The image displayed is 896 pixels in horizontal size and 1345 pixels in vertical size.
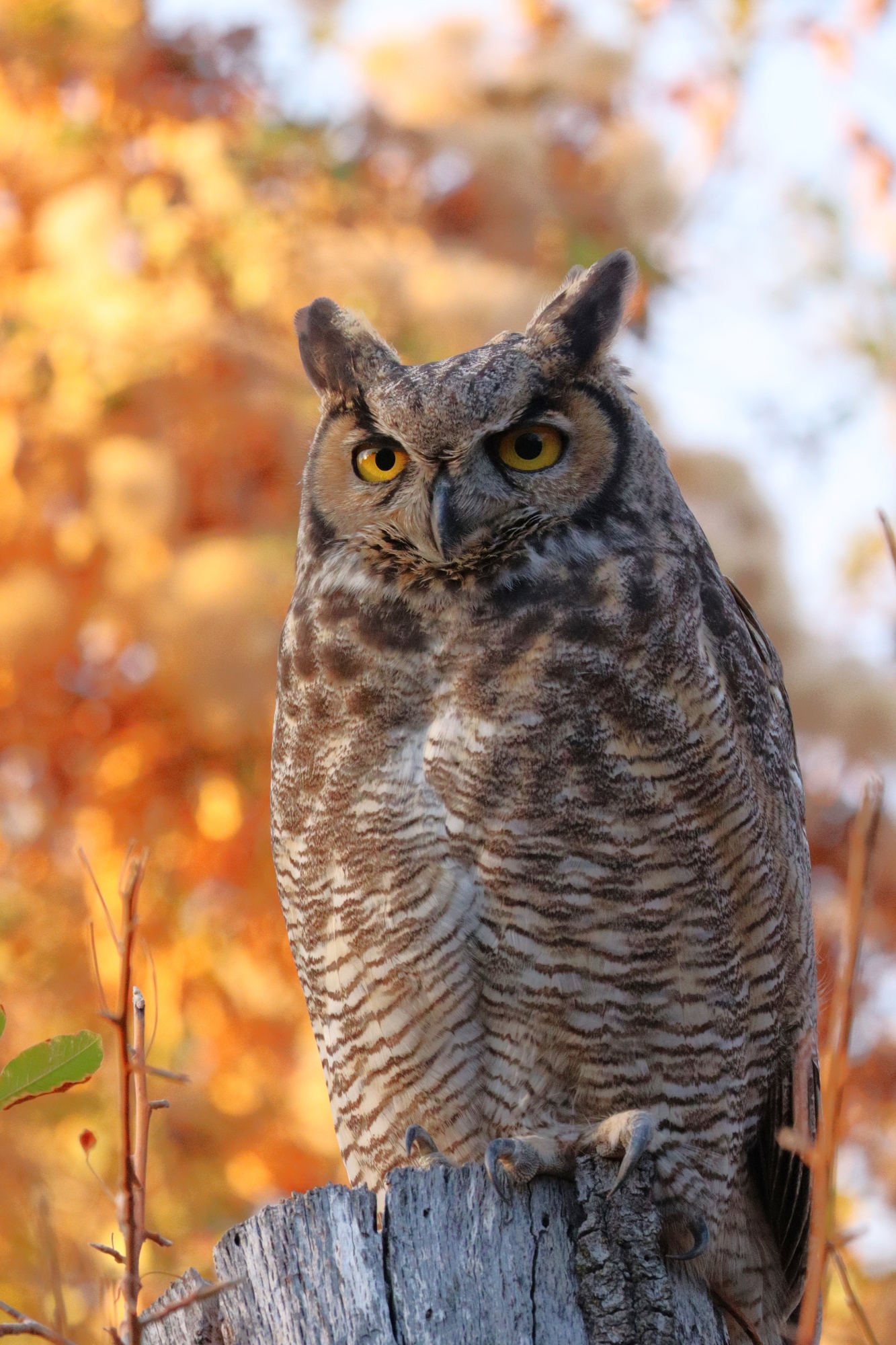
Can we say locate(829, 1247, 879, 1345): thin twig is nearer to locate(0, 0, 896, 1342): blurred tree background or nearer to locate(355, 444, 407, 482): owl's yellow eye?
locate(355, 444, 407, 482): owl's yellow eye

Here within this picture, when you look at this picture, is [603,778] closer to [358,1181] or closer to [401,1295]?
[401,1295]

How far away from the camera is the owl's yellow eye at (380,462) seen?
2.25 metres

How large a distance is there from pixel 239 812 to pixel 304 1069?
123 centimetres

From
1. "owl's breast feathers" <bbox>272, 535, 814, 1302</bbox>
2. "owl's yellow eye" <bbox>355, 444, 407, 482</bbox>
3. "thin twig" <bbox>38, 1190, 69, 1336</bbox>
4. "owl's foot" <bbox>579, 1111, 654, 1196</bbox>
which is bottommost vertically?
"thin twig" <bbox>38, 1190, 69, 1336</bbox>

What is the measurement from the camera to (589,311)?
94.7 inches

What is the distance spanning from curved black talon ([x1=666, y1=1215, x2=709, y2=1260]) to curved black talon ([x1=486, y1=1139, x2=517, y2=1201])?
492 mm

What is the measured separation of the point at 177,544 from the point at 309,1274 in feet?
14.7

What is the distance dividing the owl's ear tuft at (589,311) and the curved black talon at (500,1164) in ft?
4.33

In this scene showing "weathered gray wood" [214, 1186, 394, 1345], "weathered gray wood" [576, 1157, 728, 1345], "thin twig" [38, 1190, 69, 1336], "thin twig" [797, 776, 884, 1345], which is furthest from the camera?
"weathered gray wood" [576, 1157, 728, 1345]

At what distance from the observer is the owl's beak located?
209cm

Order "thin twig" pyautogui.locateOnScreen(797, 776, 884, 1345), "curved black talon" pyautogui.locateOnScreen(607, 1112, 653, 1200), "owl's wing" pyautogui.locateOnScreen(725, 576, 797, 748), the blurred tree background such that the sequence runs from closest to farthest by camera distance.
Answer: "thin twig" pyautogui.locateOnScreen(797, 776, 884, 1345) < "curved black talon" pyautogui.locateOnScreen(607, 1112, 653, 1200) < "owl's wing" pyautogui.locateOnScreen(725, 576, 797, 748) < the blurred tree background

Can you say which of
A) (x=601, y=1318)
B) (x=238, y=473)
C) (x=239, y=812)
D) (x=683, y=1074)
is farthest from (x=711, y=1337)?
(x=238, y=473)

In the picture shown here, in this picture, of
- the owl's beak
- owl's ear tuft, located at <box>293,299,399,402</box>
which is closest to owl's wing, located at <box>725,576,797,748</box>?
the owl's beak

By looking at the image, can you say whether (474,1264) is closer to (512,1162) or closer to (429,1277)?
(429,1277)
